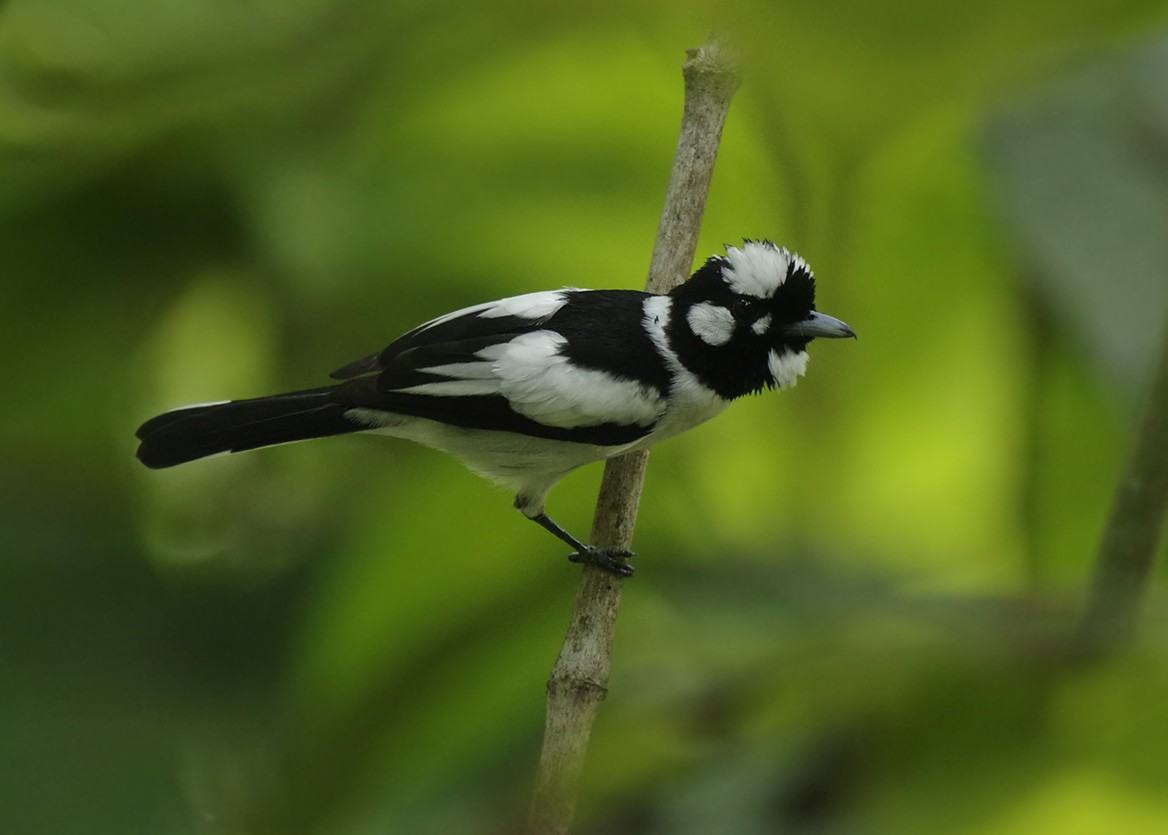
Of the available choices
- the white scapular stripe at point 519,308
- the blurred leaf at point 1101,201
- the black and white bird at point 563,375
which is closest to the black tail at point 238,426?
the black and white bird at point 563,375

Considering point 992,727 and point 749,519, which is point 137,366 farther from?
point 992,727

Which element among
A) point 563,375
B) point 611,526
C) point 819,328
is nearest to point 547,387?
point 563,375

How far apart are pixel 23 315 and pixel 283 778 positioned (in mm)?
401

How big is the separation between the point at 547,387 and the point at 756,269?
7.7 inches

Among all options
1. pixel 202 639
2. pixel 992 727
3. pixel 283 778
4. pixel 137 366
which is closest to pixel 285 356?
pixel 137 366

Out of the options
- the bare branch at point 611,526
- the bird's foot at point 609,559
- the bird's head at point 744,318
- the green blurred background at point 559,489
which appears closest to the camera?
the green blurred background at point 559,489

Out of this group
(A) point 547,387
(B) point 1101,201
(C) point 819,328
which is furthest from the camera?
(A) point 547,387

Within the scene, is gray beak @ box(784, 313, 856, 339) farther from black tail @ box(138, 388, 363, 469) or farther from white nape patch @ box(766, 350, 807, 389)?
black tail @ box(138, 388, 363, 469)

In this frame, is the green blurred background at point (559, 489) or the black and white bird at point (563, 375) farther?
the black and white bird at point (563, 375)

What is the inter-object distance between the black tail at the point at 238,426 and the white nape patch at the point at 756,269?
334 mm

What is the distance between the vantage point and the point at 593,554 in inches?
32.2

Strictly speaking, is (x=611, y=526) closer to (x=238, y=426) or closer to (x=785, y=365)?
(x=785, y=365)

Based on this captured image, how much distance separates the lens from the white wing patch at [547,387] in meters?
0.92

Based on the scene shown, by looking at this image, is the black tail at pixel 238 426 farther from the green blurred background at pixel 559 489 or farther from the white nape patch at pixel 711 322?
the white nape patch at pixel 711 322
